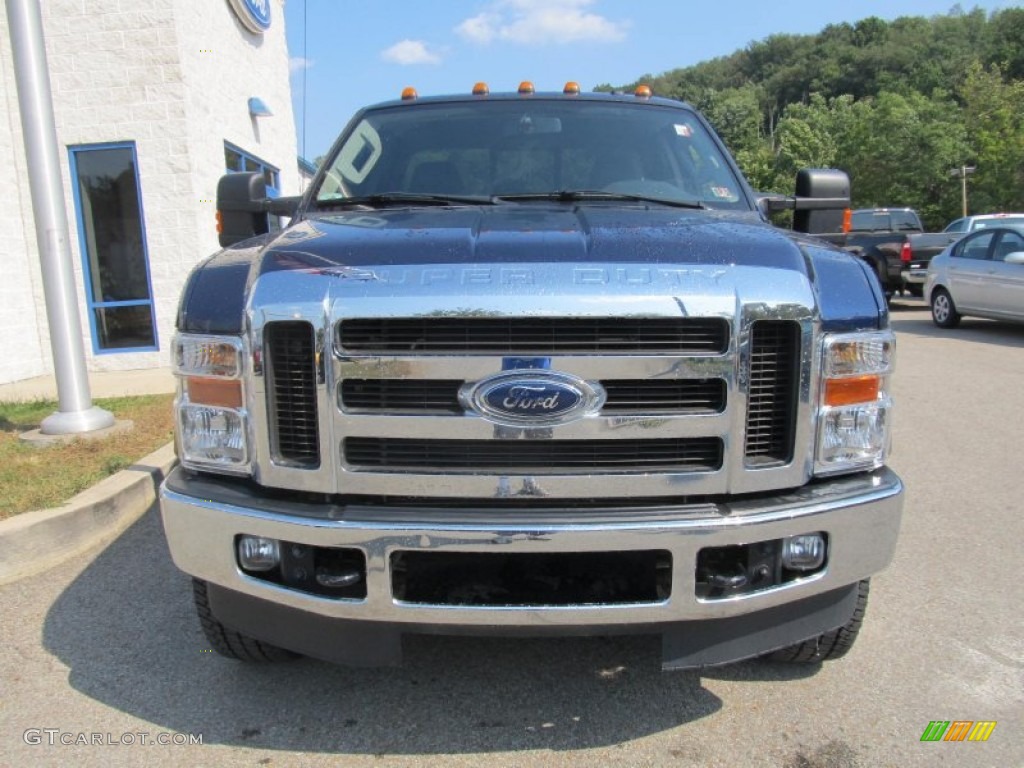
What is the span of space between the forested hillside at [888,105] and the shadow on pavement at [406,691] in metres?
18.5

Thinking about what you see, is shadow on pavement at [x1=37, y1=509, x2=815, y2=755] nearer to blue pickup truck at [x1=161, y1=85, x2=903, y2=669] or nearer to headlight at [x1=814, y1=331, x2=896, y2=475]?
blue pickup truck at [x1=161, y1=85, x2=903, y2=669]

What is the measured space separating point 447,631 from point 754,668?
1.32 meters

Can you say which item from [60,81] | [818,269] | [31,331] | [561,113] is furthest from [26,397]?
[818,269]

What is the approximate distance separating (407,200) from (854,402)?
1810mm

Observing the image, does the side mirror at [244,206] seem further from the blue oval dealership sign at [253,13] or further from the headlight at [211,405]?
the blue oval dealership sign at [253,13]

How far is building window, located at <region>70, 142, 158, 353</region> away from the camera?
30.3 ft

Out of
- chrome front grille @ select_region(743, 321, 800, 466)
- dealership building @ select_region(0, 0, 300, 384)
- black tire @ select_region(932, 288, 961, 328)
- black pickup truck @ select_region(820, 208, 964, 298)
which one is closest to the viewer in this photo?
chrome front grille @ select_region(743, 321, 800, 466)

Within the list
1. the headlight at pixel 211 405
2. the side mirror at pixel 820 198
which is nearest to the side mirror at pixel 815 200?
the side mirror at pixel 820 198

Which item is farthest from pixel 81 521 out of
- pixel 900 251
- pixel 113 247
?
pixel 900 251

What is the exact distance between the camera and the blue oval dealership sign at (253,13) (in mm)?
10920

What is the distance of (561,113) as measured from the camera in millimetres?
3746

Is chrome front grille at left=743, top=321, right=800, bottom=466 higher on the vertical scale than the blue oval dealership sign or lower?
lower

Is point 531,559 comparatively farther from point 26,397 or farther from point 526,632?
point 26,397
